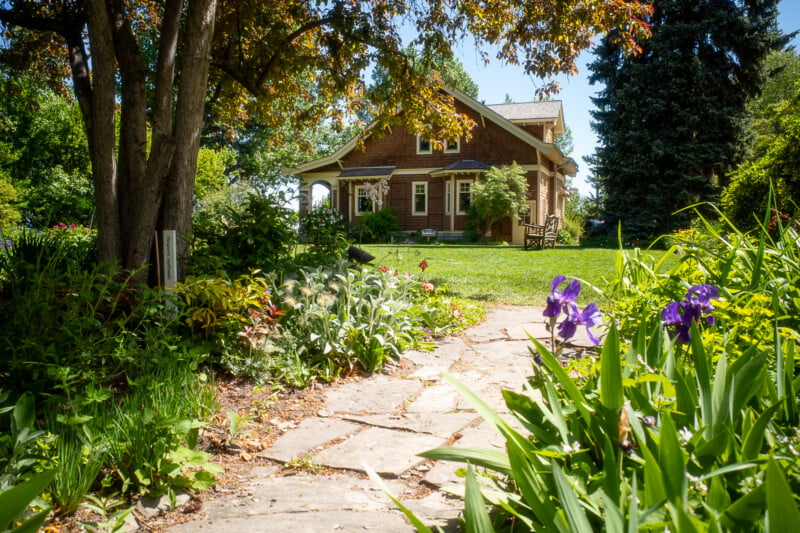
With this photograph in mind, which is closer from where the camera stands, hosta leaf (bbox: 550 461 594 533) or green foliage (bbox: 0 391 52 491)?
hosta leaf (bbox: 550 461 594 533)

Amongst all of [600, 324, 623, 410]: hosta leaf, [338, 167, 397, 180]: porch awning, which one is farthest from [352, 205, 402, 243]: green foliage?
[600, 324, 623, 410]: hosta leaf

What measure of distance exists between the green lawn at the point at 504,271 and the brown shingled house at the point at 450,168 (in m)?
9.53

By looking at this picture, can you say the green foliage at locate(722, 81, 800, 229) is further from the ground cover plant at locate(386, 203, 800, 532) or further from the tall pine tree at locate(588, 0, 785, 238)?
the tall pine tree at locate(588, 0, 785, 238)

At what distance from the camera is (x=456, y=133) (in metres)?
8.62

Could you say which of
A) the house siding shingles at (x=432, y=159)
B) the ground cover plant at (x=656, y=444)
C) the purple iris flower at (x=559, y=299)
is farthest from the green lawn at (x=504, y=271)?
the house siding shingles at (x=432, y=159)

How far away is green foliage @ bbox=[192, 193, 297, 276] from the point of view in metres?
4.50

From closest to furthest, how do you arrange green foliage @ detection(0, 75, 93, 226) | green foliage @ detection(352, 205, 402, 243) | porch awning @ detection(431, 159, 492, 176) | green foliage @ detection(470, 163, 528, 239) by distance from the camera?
green foliage @ detection(0, 75, 93, 226) < green foliage @ detection(470, 163, 528, 239) < porch awning @ detection(431, 159, 492, 176) < green foliage @ detection(352, 205, 402, 243)

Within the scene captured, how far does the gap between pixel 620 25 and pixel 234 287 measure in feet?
18.7

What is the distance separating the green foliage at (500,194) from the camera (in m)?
21.2

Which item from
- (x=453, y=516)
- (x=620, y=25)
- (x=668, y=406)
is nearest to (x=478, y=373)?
(x=453, y=516)

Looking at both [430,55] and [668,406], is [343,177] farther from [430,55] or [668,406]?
[668,406]

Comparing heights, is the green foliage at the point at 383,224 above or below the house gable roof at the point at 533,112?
below

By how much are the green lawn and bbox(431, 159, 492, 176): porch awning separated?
9.33 m

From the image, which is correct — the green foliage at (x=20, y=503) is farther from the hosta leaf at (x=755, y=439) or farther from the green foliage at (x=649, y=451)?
the hosta leaf at (x=755, y=439)
